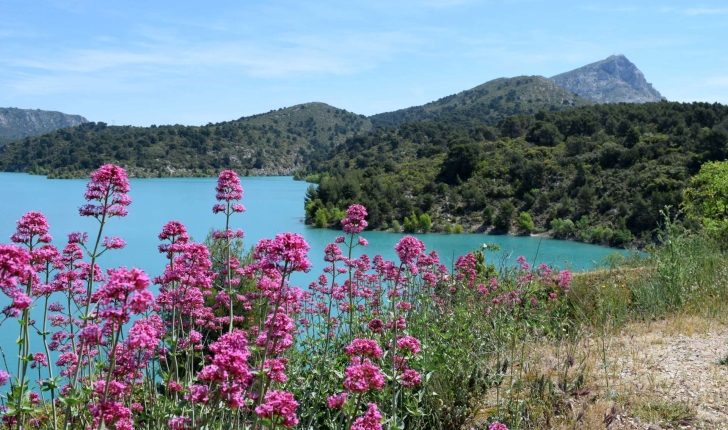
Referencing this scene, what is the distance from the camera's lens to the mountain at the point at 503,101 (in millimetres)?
128125

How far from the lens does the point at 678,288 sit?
7.64 meters

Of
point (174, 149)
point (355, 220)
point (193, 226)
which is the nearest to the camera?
point (355, 220)

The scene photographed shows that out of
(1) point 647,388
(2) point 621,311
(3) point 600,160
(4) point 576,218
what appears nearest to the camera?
(1) point 647,388

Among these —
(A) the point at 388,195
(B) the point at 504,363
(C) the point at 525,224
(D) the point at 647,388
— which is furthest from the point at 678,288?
(A) the point at 388,195

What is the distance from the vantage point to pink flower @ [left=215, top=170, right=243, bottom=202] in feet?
14.0

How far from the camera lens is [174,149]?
124438mm

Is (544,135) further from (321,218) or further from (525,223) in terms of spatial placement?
(321,218)

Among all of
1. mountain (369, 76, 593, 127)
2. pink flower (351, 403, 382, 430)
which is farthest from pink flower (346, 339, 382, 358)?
mountain (369, 76, 593, 127)

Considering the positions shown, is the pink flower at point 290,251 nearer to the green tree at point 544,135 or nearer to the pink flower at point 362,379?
the pink flower at point 362,379

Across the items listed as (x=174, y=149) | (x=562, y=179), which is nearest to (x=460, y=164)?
(x=562, y=179)

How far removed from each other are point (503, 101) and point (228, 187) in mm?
145623

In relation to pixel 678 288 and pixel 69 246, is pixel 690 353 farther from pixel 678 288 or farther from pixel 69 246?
pixel 69 246

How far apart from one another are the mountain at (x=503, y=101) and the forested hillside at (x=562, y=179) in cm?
5375

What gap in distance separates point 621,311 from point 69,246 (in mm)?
6831
